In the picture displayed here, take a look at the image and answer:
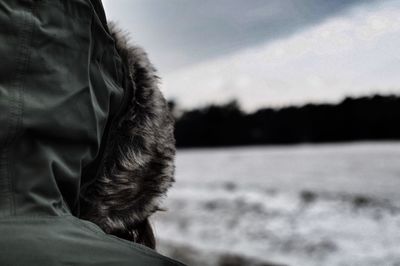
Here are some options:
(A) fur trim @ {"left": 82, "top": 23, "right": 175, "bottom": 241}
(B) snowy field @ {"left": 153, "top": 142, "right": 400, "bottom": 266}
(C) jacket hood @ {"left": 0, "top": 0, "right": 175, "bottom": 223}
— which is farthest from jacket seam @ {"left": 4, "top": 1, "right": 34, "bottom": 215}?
(B) snowy field @ {"left": 153, "top": 142, "right": 400, "bottom": 266}

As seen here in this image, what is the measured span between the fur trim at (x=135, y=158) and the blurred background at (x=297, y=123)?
0.10 m

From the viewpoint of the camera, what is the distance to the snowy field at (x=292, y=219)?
6.16 m

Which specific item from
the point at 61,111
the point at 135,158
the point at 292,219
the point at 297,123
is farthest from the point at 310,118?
the point at 292,219

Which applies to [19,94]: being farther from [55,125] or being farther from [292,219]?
[292,219]

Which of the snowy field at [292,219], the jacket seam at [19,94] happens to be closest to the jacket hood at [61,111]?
the jacket seam at [19,94]

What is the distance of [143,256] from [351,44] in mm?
840

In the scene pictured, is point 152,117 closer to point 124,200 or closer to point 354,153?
point 124,200

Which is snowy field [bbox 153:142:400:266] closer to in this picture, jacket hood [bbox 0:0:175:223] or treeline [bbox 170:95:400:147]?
treeline [bbox 170:95:400:147]

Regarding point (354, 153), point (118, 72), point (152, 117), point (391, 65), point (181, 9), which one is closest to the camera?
point (118, 72)

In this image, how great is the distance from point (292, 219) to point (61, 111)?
7.70 m

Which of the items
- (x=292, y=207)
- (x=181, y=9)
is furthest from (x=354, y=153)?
(x=181, y=9)

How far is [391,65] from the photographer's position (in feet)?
4.63

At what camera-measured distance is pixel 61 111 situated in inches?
36.0

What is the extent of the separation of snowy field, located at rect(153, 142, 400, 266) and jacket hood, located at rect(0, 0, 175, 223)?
3.79 meters
